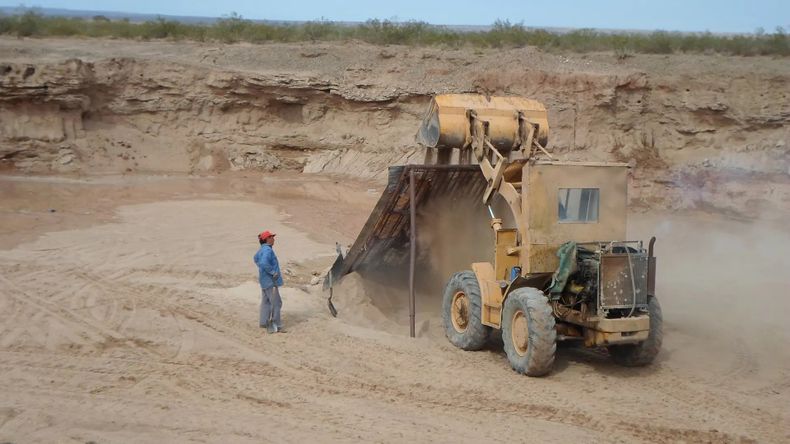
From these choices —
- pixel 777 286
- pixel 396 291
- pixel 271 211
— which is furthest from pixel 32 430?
pixel 271 211

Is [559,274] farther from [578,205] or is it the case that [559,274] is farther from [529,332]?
[578,205]

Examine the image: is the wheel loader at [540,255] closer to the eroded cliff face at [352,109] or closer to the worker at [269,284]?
the worker at [269,284]

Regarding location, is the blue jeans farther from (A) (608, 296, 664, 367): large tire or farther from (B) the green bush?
(B) the green bush

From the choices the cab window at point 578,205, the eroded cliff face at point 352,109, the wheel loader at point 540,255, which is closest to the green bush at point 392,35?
the eroded cliff face at point 352,109

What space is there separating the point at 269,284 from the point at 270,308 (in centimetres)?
34

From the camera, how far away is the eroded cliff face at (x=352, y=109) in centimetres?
2095

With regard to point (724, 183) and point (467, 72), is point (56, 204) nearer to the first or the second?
point (467, 72)

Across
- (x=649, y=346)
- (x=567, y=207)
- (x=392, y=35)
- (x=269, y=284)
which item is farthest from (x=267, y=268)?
(x=392, y=35)

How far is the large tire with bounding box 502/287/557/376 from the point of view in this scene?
813 cm

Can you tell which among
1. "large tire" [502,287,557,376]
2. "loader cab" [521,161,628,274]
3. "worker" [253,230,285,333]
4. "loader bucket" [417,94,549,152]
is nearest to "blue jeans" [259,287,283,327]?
"worker" [253,230,285,333]

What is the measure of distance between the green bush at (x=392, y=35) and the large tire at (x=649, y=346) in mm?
18433

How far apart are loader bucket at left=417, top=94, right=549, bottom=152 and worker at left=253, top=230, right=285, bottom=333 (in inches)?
101

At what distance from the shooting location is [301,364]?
28.6ft

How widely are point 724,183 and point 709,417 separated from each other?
14.2 metres
